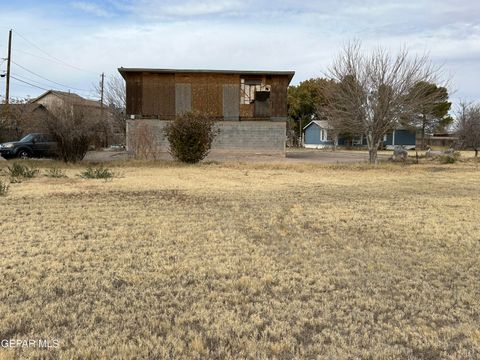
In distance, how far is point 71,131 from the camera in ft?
68.4

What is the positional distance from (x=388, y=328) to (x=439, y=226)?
4516 millimetres

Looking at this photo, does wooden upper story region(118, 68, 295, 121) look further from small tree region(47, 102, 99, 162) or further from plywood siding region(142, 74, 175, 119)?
small tree region(47, 102, 99, 162)

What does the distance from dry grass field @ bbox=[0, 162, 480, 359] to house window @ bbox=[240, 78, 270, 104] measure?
19.6m

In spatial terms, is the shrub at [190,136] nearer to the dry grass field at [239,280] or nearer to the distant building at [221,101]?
the distant building at [221,101]

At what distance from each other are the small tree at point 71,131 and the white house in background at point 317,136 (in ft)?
114

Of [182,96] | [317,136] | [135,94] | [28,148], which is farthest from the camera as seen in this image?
[317,136]

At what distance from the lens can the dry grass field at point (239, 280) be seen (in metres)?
3.35

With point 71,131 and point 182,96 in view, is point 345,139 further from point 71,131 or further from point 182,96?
point 71,131

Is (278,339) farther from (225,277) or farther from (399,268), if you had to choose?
(399,268)

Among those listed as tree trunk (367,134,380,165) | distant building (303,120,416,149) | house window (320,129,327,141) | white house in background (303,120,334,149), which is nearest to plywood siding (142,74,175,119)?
tree trunk (367,134,380,165)

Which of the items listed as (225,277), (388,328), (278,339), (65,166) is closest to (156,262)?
(225,277)

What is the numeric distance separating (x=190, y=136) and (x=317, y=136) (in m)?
36.6

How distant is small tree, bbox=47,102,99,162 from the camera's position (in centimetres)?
2092

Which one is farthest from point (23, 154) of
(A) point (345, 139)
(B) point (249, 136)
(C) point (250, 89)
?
(A) point (345, 139)
